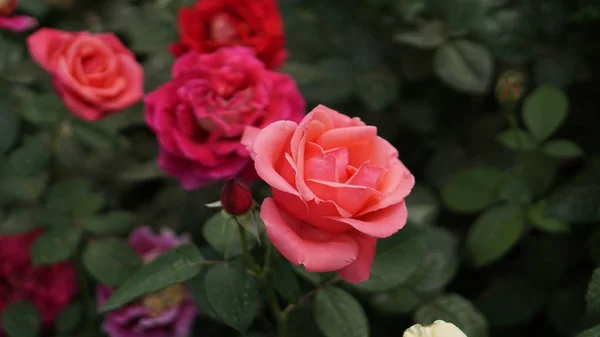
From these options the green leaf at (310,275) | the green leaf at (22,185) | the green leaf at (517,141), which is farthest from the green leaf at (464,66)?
the green leaf at (22,185)

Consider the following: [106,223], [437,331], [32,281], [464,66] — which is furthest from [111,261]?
[464,66]

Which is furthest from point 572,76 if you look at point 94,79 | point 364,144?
point 94,79

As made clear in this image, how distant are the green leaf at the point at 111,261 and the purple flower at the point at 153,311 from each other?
0.18ft

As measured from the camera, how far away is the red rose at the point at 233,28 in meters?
0.96

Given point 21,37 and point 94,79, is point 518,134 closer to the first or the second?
point 94,79

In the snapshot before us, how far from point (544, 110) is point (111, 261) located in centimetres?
67

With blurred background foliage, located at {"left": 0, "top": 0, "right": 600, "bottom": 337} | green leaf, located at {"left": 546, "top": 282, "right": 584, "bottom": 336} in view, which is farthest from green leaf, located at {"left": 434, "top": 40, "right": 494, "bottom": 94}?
green leaf, located at {"left": 546, "top": 282, "right": 584, "bottom": 336}

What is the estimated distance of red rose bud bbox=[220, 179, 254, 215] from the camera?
Result: 579 mm

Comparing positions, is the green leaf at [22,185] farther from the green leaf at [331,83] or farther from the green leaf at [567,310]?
the green leaf at [567,310]

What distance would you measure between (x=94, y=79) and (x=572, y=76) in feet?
2.56

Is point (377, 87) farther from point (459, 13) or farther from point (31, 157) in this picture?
point (31, 157)

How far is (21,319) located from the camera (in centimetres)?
90

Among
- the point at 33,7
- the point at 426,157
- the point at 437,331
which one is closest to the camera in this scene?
the point at 437,331

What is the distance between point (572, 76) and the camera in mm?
1068
